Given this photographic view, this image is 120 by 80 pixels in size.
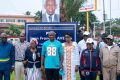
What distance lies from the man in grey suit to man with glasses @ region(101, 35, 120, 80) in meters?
5.19

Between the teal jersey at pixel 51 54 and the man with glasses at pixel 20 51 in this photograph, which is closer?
the teal jersey at pixel 51 54

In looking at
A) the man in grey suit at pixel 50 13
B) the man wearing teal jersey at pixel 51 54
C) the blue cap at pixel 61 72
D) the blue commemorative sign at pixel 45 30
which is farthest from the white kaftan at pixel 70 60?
the man in grey suit at pixel 50 13

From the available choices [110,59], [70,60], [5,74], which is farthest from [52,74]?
[110,59]

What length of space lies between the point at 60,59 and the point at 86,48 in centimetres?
89

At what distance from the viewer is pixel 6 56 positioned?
46.8ft

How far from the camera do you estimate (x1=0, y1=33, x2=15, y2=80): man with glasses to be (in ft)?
46.6

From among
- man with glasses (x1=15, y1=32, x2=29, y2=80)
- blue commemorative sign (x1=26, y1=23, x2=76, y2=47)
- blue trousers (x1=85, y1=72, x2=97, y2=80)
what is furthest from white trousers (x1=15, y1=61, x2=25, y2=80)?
blue trousers (x1=85, y1=72, x2=97, y2=80)

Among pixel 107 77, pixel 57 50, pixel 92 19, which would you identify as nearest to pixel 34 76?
pixel 57 50

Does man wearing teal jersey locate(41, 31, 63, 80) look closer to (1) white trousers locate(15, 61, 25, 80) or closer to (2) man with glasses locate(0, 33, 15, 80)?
(2) man with glasses locate(0, 33, 15, 80)

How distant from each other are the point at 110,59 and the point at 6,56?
10.6 ft

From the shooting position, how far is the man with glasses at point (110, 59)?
45.3ft

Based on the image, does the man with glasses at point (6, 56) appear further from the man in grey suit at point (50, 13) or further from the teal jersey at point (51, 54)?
the man in grey suit at point (50, 13)

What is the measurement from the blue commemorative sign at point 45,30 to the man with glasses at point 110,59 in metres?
1.34

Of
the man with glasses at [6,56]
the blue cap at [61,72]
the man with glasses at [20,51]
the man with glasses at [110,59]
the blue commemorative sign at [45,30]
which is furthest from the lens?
the man with glasses at [20,51]
